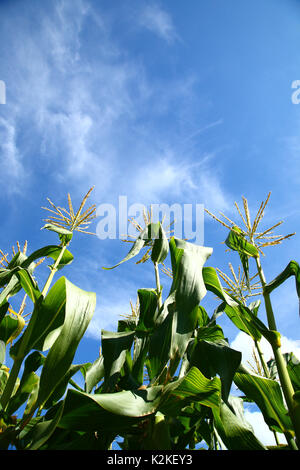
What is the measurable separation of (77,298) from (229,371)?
0.68m

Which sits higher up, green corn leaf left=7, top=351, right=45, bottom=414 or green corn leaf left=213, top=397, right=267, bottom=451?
green corn leaf left=7, top=351, right=45, bottom=414

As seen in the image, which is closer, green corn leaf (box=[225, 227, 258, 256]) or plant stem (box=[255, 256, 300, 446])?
plant stem (box=[255, 256, 300, 446])

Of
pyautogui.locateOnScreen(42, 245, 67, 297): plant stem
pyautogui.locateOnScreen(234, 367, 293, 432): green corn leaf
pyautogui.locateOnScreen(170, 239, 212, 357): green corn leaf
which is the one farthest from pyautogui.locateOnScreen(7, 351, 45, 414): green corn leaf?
pyautogui.locateOnScreen(234, 367, 293, 432): green corn leaf

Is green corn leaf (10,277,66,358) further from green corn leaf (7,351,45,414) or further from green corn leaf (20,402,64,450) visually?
green corn leaf (20,402,64,450)

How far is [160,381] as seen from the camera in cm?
126

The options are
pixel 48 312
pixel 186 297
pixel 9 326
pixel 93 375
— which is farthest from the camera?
pixel 9 326

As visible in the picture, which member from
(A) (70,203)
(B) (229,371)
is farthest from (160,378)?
(A) (70,203)

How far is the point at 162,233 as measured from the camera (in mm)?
1843

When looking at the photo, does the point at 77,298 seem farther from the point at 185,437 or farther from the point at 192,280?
the point at 185,437

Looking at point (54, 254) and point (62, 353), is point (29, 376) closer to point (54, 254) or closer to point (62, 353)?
point (62, 353)

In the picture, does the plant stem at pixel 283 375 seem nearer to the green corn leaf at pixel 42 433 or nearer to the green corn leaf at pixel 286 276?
A: the green corn leaf at pixel 286 276

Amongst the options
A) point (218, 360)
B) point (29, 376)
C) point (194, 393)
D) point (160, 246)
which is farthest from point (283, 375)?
point (29, 376)

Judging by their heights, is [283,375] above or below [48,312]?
below

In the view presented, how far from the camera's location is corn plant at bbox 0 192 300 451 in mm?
1086
